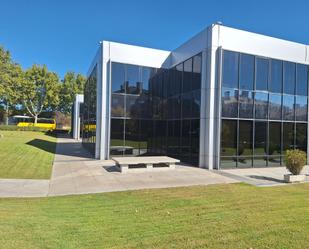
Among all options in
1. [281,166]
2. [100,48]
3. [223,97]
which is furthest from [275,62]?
[100,48]

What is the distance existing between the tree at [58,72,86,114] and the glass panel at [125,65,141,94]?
140ft

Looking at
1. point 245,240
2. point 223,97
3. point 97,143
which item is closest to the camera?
point 245,240

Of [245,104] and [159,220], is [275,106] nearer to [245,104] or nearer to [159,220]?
[245,104]

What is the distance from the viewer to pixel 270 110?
15.7 meters

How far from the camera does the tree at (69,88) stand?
5822 cm

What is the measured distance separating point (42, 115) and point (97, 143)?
45.4 metres

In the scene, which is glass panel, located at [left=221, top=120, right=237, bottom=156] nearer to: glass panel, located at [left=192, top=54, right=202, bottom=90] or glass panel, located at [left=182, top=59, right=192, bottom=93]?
glass panel, located at [left=192, top=54, right=202, bottom=90]

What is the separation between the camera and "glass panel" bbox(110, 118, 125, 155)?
1767 centimetres

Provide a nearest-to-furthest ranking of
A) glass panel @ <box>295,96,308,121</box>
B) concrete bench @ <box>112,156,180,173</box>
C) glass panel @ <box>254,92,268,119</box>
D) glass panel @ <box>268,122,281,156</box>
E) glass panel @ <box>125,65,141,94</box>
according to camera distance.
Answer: concrete bench @ <box>112,156,180,173</box>
glass panel @ <box>254,92,268,119</box>
glass panel @ <box>268,122,281,156</box>
glass panel @ <box>295,96,308,121</box>
glass panel @ <box>125,65,141,94</box>

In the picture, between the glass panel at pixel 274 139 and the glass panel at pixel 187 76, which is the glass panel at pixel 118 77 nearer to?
the glass panel at pixel 187 76

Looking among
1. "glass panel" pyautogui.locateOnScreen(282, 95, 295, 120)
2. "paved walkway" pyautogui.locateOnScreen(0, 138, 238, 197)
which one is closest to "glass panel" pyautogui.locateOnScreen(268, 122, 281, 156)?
"glass panel" pyautogui.locateOnScreen(282, 95, 295, 120)

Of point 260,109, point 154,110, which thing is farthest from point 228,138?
point 154,110

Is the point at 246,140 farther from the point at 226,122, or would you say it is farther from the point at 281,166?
the point at 281,166

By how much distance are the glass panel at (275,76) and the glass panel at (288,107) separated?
0.78 metres
